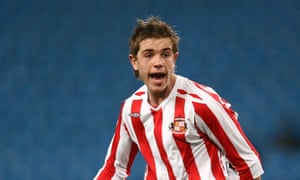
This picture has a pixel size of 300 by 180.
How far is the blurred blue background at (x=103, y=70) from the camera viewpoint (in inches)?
168

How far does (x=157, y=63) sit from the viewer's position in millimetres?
1989

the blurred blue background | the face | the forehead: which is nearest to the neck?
the face

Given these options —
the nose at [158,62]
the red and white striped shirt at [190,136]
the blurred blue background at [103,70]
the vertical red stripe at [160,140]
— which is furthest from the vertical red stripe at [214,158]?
the blurred blue background at [103,70]

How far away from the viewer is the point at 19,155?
4.32m

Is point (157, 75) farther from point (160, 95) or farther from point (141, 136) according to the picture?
point (141, 136)

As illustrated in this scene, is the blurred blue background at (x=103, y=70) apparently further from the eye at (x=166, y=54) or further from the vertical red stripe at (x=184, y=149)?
the eye at (x=166, y=54)

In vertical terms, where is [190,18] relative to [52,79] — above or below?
above

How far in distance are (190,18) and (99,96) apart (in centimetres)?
85

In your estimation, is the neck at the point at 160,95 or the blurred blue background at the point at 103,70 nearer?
the neck at the point at 160,95

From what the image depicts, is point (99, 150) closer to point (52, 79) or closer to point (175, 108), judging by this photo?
point (52, 79)

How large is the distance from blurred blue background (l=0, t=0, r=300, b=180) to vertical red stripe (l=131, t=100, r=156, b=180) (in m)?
1.94

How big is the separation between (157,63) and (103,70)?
2721mm

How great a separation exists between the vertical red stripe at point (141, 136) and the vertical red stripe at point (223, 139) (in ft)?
0.75

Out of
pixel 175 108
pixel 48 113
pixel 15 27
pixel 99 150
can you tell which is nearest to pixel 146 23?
pixel 175 108
